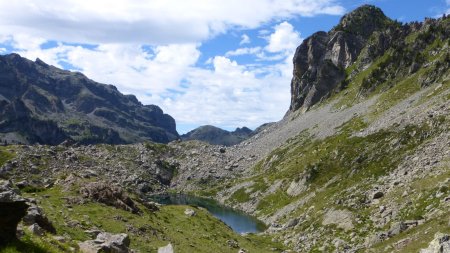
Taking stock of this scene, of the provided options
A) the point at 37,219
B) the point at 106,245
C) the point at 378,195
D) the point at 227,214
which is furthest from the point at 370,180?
the point at 37,219

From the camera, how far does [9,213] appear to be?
1747cm

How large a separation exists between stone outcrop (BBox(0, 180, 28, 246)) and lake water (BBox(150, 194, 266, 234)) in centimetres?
8860

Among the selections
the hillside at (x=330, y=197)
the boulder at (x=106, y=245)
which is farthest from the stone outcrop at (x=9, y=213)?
the boulder at (x=106, y=245)

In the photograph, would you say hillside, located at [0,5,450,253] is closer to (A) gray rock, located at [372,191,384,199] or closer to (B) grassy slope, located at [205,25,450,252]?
(A) gray rock, located at [372,191,384,199]

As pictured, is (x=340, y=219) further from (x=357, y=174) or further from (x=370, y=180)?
(x=357, y=174)

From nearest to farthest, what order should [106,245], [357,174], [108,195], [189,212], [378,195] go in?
[106,245] < [108,195] < [189,212] < [378,195] < [357,174]

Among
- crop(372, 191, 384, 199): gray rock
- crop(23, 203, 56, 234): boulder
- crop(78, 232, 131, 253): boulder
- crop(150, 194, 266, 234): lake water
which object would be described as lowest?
crop(150, 194, 266, 234): lake water

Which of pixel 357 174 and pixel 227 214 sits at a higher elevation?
pixel 357 174

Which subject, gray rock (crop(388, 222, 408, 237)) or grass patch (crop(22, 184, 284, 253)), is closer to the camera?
grass patch (crop(22, 184, 284, 253))

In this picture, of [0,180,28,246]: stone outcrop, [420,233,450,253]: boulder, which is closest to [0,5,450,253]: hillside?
[420,233,450,253]: boulder

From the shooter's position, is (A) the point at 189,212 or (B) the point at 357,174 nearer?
(A) the point at 189,212

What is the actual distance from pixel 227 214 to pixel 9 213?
121196 millimetres

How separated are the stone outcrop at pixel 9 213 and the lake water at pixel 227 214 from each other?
8860 cm

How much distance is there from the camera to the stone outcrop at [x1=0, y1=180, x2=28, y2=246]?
667 inches
